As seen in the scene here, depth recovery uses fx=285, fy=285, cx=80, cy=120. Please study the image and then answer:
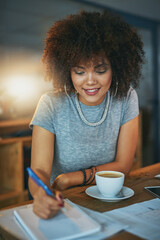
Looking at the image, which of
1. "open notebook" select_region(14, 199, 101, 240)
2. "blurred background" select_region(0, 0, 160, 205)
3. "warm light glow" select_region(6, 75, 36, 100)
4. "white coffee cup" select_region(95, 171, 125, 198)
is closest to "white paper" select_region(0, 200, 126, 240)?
"open notebook" select_region(14, 199, 101, 240)

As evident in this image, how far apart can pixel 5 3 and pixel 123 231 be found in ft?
9.49

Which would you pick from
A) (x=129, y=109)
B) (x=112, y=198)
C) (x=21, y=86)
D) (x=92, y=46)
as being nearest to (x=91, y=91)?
(x=92, y=46)

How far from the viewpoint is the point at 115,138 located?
4.95 feet

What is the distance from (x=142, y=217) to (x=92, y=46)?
0.73 metres

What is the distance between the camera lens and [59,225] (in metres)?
0.74

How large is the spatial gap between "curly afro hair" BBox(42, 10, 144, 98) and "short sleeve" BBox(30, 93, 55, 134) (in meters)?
0.13

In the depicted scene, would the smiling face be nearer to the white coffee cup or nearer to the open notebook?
the white coffee cup

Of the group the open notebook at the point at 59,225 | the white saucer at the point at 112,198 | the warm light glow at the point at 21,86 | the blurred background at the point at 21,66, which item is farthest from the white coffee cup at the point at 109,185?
the warm light glow at the point at 21,86

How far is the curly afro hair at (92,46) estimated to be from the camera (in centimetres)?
123

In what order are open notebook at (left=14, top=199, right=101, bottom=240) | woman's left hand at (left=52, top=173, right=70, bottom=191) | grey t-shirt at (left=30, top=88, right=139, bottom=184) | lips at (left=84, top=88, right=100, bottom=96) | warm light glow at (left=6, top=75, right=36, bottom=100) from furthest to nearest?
warm light glow at (left=6, top=75, right=36, bottom=100) < grey t-shirt at (left=30, top=88, right=139, bottom=184) < lips at (left=84, top=88, right=100, bottom=96) < woman's left hand at (left=52, top=173, right=70, bottom=191) < open notebook at (left=14, top=199, right=101, bottom=240)

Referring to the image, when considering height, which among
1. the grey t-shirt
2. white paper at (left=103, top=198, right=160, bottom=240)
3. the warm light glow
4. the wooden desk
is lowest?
white paper at (left=103, top=198, right=160, bottom=240)

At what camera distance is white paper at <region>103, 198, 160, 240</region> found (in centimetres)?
75

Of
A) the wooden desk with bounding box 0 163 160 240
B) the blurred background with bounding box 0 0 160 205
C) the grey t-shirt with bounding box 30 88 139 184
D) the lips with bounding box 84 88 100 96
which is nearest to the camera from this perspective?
the wooden desk with bounding box 0 163 160 240

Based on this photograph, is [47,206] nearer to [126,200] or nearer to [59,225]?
[59,225]
